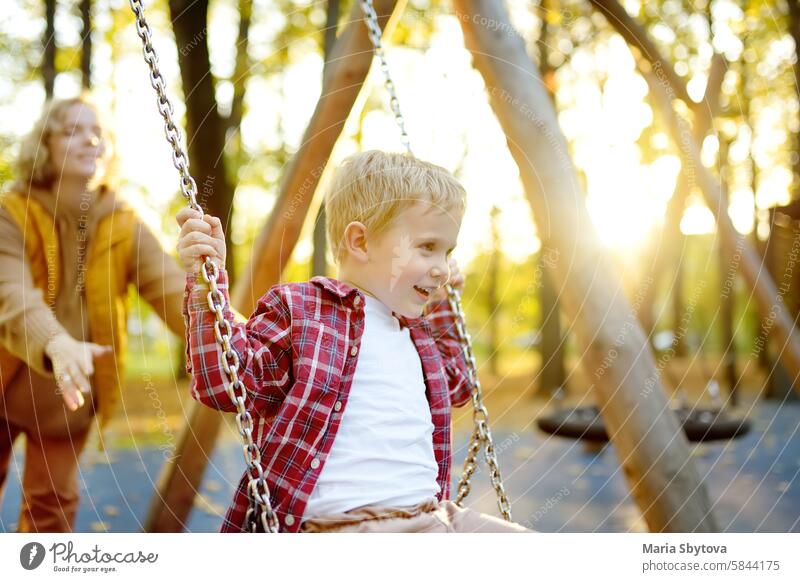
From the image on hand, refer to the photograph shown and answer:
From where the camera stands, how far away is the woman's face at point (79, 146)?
249cm

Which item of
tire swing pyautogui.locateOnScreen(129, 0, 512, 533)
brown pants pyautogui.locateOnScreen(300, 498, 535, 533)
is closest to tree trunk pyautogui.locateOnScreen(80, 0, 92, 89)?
tire swing pyautogui.locateOnScreen(129, 0, 512, 533)

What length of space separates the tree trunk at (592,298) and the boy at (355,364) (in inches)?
30.7

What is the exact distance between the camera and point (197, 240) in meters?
1.55

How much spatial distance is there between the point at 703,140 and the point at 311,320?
3.27 meters

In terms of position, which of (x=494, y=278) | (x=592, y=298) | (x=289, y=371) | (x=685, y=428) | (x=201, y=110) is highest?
(x=201, y=110)

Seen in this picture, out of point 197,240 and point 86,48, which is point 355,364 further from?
point 86,48

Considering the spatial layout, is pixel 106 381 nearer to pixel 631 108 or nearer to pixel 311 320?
pixel 311 320

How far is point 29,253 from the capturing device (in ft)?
8.00

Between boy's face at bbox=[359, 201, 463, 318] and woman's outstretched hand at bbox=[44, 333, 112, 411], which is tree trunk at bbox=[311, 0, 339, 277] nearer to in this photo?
woman's outstretched hand at bbox=[44, 333, 112, 411]

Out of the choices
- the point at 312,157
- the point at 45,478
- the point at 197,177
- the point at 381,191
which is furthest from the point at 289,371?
the point at 197,177

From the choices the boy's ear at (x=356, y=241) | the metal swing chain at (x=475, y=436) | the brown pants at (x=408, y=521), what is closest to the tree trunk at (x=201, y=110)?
the metal swing chain at (x=475, y=436)

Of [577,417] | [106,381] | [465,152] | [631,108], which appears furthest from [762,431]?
[106,381]

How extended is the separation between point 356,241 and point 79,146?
122cm

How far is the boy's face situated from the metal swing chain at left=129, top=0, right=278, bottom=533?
14.3 inches
